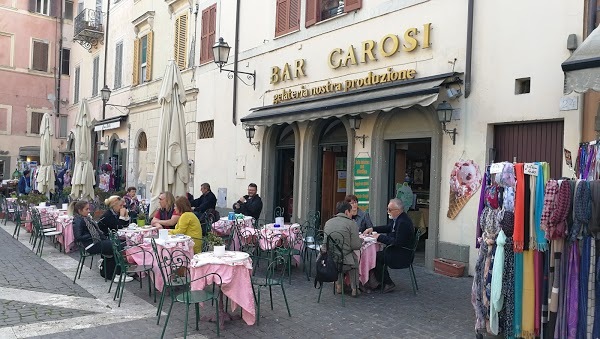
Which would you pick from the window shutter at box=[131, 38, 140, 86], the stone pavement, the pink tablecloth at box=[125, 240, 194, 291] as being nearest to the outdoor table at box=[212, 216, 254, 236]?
the stone pavement

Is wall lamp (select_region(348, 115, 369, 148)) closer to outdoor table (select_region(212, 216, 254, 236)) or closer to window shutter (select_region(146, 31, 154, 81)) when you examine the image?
outdoor table (select_region(212, 216, 254, 236))

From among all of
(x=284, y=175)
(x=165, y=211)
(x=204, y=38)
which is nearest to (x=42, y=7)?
(x=204, y=38)

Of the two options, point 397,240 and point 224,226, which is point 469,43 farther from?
point 224,226

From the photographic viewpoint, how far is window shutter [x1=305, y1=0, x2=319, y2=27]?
11.3 meters

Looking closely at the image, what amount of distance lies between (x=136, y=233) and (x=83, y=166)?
5.50 meters

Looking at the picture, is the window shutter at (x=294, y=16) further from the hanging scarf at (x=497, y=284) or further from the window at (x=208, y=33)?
the hanging scarf at (x=497, y=284)

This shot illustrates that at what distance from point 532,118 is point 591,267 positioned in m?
3.31

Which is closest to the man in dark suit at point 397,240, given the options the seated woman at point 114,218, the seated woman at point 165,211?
the seated woman at point 165,211

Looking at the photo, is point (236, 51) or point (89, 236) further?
point (236, 51)

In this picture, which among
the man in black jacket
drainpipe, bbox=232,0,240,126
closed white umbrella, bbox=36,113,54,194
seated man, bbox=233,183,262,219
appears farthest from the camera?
closed white umbrella, bbox=36,113,54,194

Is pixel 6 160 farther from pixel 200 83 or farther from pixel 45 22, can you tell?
pixel 200 83

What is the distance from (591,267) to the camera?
14.7 feet

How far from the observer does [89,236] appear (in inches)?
300

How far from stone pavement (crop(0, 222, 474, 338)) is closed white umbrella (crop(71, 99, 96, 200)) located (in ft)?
14.9
